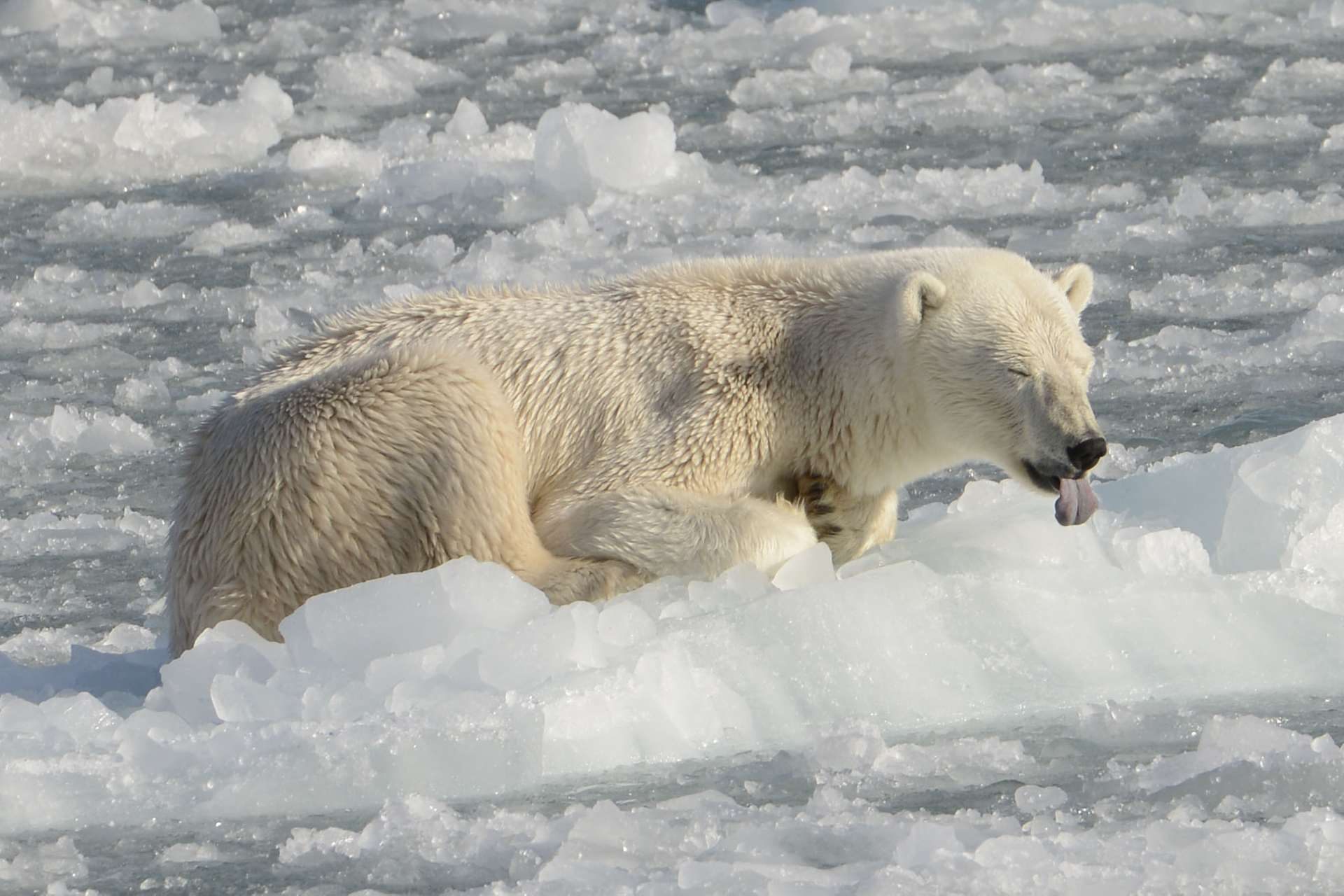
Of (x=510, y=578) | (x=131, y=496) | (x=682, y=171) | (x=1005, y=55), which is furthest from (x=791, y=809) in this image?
(x=1005, y=55)

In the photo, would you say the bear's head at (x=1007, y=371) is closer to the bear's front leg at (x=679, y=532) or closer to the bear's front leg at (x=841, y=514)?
the bear's front leg at (x=841, y=514)

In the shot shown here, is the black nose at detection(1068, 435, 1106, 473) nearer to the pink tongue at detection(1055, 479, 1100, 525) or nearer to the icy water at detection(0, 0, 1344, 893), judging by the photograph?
the pink tongue at detection(1055, 479, 1100, 525)

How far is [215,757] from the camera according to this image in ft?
10.7

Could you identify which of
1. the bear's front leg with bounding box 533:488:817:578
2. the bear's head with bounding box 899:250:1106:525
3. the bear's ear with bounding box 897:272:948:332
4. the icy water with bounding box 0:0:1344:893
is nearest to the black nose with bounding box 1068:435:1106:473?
the bear's head with bounding box 899:250:1106:525

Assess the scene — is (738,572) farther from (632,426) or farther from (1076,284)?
(1076,284)

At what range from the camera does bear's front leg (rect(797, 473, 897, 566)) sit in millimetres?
4152

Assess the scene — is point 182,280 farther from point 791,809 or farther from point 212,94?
point 791,809

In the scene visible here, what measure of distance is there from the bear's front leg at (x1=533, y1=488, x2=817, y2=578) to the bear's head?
1.37 feet

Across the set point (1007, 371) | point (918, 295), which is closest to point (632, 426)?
point (918, 295)

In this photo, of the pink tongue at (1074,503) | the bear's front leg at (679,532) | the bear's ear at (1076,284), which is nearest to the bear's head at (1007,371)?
the pink tongue at (1074,503)

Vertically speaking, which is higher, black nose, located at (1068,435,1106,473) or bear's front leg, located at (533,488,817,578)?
black nose, located at (1068,435,1106,473)

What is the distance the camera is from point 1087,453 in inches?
150

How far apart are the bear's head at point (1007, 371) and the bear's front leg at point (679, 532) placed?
419 millimetres

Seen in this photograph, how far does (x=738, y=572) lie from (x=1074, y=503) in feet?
2.27
